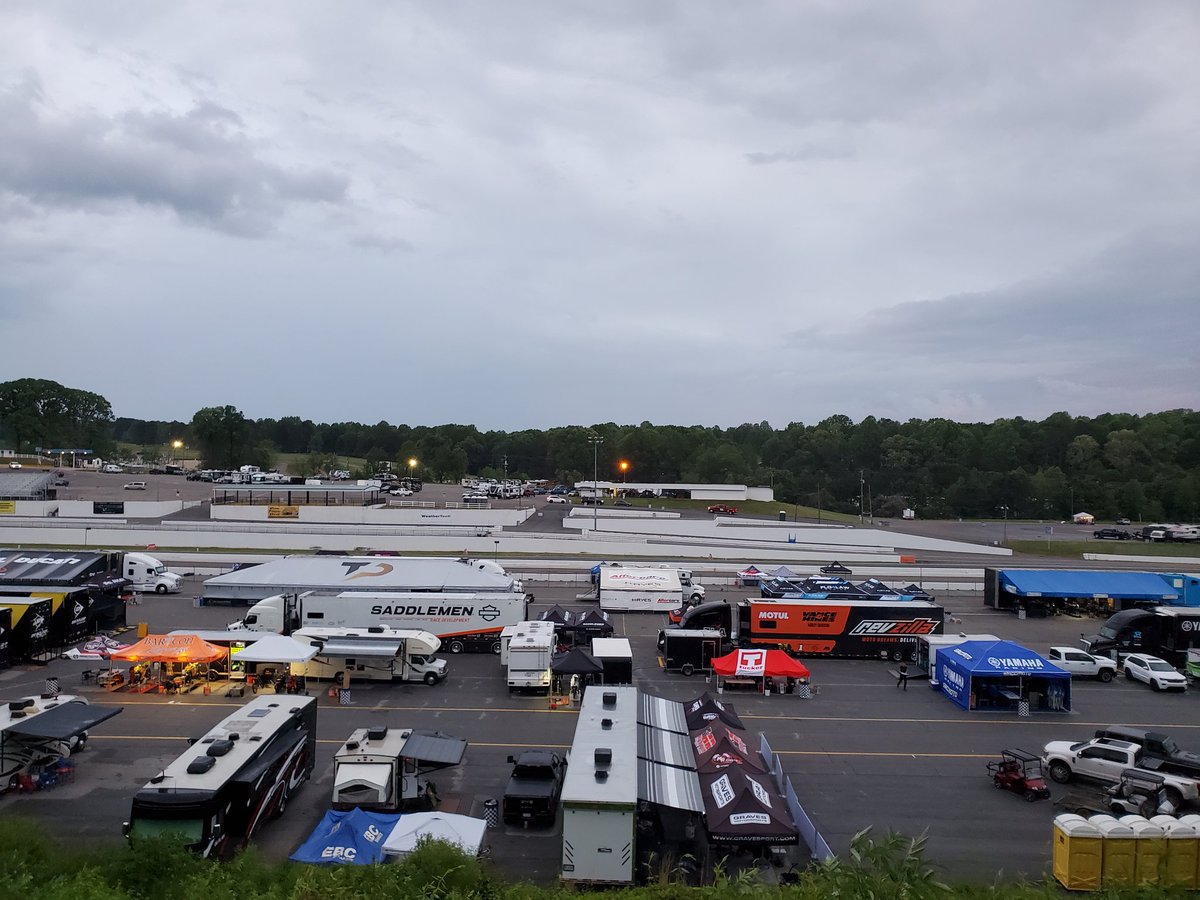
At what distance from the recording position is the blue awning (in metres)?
34.8

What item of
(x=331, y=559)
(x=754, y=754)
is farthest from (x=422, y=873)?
(x=331, y=559)

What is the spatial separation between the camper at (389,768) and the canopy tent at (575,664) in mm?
7340

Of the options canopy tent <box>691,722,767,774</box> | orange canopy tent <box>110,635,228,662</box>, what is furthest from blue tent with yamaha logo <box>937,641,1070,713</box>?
orange canopy tent <box>110,635,228,662</box>

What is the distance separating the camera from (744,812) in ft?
41.9

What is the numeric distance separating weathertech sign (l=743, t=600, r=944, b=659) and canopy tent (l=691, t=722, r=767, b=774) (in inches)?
484

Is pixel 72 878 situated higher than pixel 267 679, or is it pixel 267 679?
pixel 72 878

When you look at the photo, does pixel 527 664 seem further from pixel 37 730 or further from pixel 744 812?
pixel 37 730

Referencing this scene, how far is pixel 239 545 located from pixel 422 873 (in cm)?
5021

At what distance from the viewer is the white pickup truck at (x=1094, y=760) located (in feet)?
52.5

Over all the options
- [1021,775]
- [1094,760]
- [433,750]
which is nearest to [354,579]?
[433,750]

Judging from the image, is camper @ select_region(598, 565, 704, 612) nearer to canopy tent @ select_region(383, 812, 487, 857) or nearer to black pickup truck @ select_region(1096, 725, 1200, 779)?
black pickup truck @ select_region(1096, 725, 1200, 779)

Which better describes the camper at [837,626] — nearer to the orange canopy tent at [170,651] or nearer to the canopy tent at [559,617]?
the canopy tent at [559,617]

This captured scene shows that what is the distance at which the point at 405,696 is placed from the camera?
22.4 m

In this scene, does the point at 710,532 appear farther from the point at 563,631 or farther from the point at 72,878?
the point at 72,878
